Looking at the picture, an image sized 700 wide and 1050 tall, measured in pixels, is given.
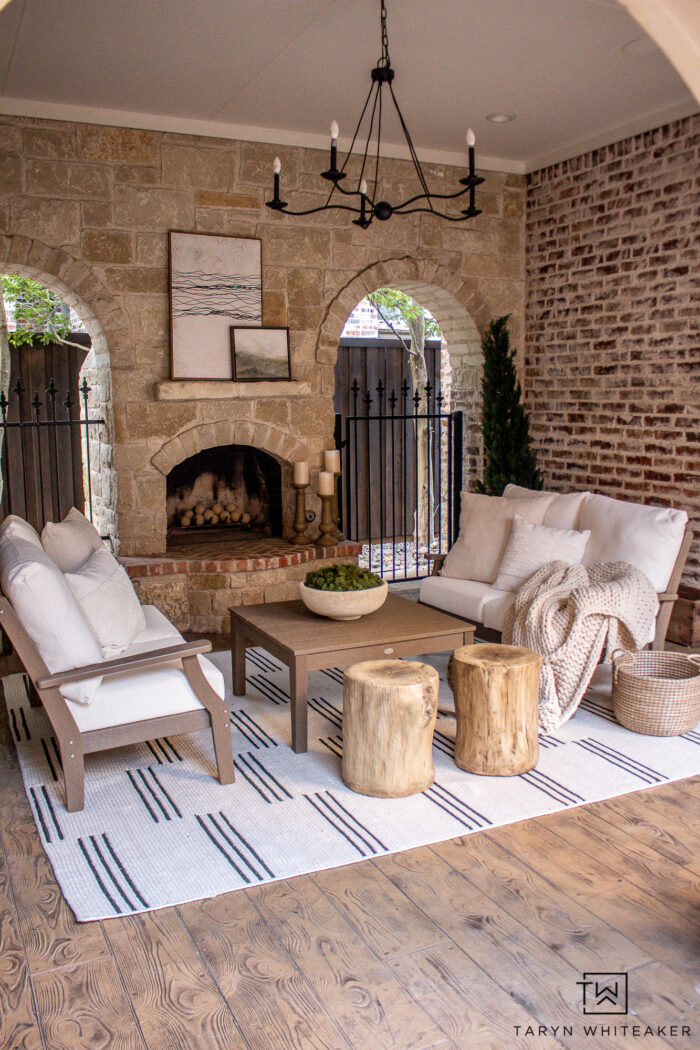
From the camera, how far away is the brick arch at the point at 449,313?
6.51 m

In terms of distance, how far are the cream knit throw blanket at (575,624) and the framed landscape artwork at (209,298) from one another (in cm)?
281

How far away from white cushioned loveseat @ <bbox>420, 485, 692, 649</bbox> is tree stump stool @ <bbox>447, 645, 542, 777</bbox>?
119 cm

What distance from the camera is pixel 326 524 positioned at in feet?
21.0

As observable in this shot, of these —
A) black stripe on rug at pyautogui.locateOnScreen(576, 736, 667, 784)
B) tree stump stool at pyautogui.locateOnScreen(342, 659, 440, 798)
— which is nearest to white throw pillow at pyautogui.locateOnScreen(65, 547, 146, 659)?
tree stump stool at pyautogui.locateOnScreen(342, 659, 440, 798)

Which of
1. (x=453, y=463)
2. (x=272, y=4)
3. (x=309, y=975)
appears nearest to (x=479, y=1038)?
(x=309, y=975)

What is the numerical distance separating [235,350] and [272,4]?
95.3 inches

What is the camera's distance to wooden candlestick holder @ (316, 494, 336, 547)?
6398 mm

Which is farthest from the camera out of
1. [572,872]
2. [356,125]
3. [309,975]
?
[356,125]

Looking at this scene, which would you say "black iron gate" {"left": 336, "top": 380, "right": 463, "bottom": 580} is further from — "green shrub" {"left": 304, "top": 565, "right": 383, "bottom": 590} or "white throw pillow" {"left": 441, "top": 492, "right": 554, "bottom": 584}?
"green shrub" {"left": 304, "top": 565, "right": 383, "bottom": 590}

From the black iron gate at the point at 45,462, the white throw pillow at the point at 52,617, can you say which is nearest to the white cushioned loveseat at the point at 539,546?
the white throw pillow at the point at 52,617

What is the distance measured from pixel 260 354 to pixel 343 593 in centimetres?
264

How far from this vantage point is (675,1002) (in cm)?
227

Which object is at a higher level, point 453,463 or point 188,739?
point 453,463

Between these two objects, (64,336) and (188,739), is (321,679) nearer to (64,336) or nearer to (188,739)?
(188,739)
